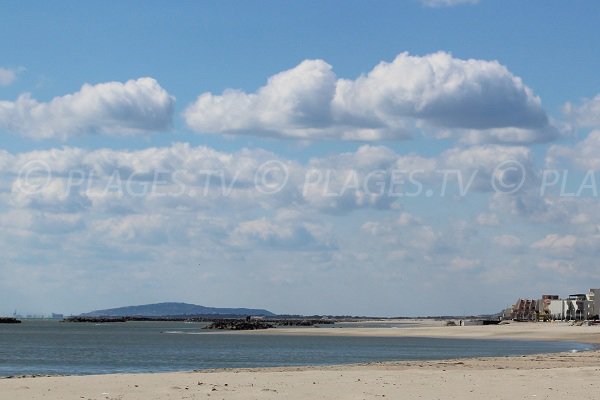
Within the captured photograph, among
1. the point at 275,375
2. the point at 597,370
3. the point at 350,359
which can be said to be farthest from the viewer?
the point at 350,359

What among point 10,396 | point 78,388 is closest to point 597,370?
point 78,388

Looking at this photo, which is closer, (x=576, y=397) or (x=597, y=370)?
(x=576, y=397)

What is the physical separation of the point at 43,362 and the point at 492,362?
3511cm

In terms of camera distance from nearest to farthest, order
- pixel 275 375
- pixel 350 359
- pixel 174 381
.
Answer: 1. pixel 174 381
2. pixel 275 375
3. pixel 350 359

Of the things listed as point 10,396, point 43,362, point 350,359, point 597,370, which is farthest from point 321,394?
point 43,362

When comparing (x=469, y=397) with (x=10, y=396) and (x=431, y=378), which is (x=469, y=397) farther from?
(x=10, y=396)

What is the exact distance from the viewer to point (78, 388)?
29.1 m

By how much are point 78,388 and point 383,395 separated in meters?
9.95

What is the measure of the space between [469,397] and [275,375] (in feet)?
32.6

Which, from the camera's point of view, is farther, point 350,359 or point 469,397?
Result: point 350,359

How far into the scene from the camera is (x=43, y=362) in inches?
2628

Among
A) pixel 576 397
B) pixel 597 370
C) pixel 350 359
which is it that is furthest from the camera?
pixel 350 359

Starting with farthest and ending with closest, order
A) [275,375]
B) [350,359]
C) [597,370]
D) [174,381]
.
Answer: [350,359] < [597,370] < [275,375] < [174,381]

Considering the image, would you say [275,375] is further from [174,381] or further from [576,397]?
[576,397]
